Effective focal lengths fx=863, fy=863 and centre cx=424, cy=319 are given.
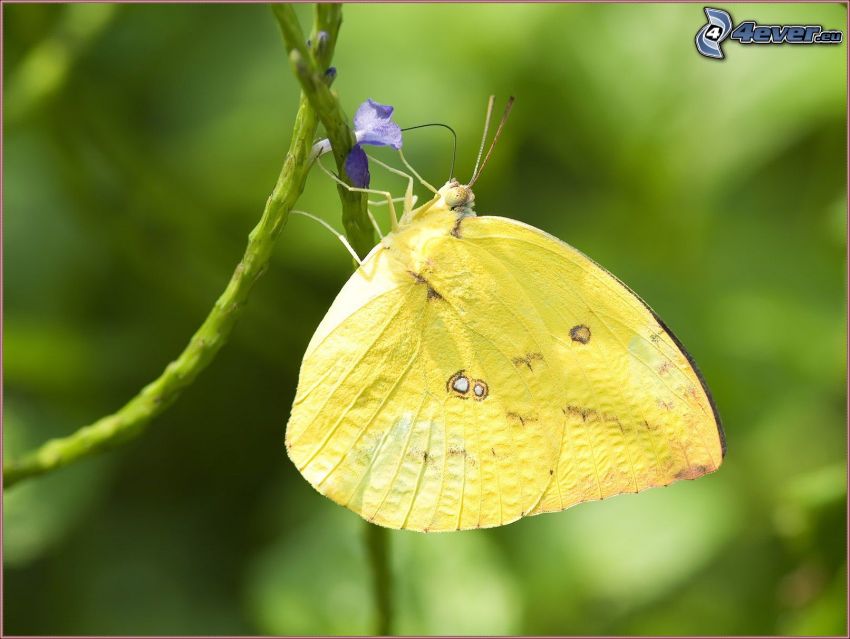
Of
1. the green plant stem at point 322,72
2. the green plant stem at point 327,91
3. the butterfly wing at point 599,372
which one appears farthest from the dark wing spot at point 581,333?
the green plant stem at point 322,72

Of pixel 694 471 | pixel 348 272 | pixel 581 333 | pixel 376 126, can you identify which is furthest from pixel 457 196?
pixel 348 272

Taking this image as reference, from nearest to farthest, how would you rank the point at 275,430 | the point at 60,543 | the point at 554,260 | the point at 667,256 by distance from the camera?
the point at 554,260, the point at 60,543, the point at 275,430, the point at 667,256

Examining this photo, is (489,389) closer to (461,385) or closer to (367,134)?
(461,385)

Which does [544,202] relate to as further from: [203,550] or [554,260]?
[203,550]

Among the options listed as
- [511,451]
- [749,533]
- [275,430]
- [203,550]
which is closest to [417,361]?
[511,451]

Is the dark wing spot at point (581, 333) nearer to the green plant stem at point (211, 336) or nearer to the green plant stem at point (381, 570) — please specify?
the green plant stem at point (381, 570)

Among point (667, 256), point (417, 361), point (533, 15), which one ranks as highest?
point (533, 15)
